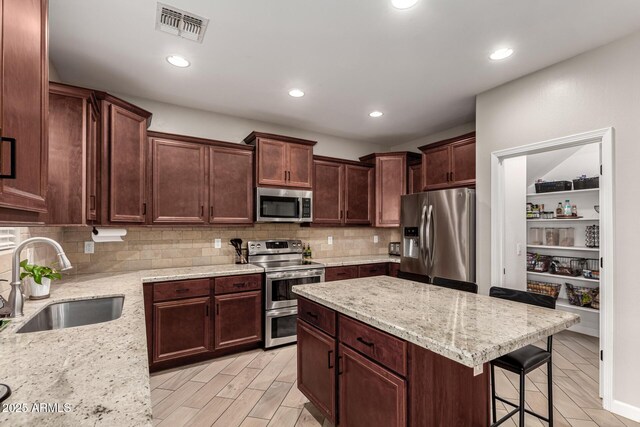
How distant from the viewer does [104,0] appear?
1939 millimetres

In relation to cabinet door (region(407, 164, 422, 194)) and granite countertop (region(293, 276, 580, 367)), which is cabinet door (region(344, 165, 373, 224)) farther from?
granite countertop (region(293, 276, 580, 367))

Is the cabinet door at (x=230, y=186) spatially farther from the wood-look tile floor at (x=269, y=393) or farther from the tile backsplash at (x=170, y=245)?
the wood-look tile floor at (x=269, y=393)

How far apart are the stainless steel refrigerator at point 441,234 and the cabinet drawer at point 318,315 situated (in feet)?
5.40

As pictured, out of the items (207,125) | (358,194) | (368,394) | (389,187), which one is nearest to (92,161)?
(207,125)

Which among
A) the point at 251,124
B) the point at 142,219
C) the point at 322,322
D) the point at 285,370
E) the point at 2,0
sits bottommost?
the point at 285,370

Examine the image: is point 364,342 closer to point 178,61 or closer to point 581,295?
point 178,61

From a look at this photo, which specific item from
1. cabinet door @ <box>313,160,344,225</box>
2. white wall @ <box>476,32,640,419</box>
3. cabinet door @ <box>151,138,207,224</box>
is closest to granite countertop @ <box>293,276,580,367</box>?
white wall @ <box>476,32,640,419</box>

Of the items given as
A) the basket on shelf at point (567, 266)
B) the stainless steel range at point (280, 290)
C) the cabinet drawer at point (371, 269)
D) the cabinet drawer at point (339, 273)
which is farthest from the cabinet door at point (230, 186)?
the basket on shelf at point (567, 266)

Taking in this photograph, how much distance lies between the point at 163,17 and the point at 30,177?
165 cm

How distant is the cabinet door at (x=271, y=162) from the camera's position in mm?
3799

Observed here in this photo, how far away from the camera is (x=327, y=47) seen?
2.48 meters

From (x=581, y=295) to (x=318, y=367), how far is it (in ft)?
12.8

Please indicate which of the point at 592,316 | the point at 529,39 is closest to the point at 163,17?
the point at 529,39

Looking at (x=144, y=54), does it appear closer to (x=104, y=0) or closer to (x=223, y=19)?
(x=104, y=0)
